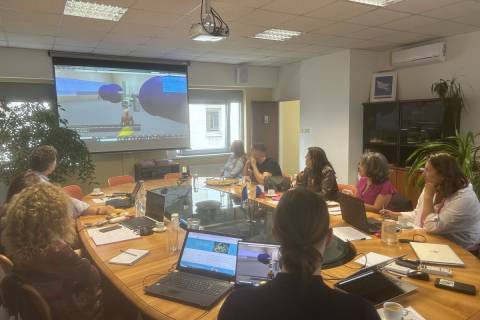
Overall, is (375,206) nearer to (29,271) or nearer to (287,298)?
(287,298)

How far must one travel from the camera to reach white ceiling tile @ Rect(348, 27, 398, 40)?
14.5ft

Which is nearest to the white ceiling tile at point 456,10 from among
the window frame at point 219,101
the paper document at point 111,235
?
the paper document at point 111,235

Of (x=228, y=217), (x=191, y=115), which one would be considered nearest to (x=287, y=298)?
(x=228, y=217)

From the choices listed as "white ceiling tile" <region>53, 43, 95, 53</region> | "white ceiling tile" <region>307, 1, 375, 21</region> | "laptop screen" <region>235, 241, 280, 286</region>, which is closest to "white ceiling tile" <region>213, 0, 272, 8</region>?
"white ceiling tile" <region>307, 1, 375, 21</region>

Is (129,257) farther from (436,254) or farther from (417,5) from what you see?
(417,5)

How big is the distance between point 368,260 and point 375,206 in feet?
3.91

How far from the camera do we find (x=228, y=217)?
2928mm

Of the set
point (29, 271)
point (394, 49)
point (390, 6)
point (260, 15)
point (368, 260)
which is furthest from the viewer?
point (394, 49)

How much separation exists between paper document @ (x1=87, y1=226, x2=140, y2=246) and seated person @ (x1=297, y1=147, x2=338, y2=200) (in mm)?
1907

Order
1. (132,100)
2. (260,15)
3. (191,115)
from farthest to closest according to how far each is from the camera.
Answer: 1. (191,115)
2. (132,100)
3. (260,15)

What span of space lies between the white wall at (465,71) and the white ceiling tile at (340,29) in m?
1.54

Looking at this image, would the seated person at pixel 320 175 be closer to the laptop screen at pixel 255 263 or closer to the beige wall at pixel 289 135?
the laptop screen at pixel 255 263

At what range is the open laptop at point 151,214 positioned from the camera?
267 centimetres

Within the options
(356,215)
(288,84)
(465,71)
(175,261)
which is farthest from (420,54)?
(175,261)
